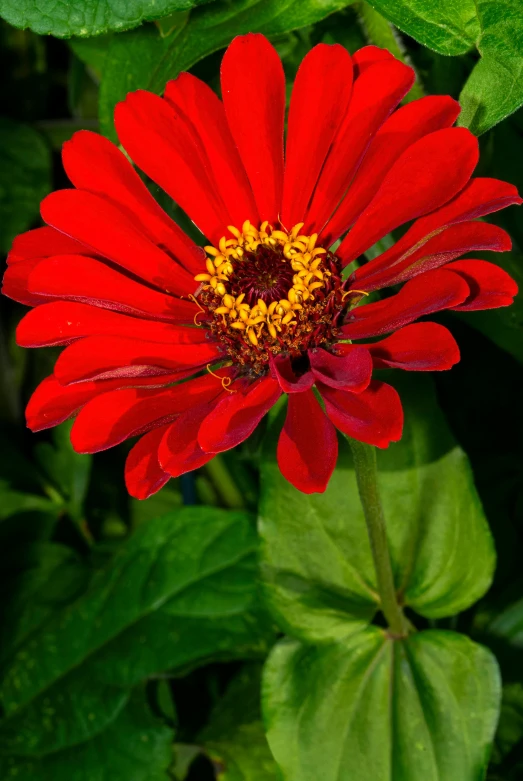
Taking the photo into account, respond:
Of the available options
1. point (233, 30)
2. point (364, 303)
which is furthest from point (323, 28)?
point (364, 303)

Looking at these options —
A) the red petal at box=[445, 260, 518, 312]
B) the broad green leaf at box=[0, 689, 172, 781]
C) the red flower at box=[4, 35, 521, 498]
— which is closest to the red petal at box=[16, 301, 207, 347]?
the red flower at box=[4, 35, 521, 498]

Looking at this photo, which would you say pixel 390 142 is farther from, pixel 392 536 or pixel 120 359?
pixel 392 536

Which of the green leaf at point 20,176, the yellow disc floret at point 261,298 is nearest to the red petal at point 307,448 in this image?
the yellow disc floret at point 261,298

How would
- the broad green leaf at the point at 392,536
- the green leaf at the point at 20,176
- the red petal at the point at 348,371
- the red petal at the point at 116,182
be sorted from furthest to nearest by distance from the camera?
the green leaf at the point at 20,176 → the broad green leaf at the point at 392,536 → the red petal at the point at 116,182 → the red petal at the point at 348,371

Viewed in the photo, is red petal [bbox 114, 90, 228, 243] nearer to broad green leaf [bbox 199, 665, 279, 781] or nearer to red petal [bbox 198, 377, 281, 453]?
red petal [bbox 198, 377, 281, 453]

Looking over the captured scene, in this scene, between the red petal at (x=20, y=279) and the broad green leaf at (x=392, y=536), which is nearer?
the red petal at (x=20, y=279)

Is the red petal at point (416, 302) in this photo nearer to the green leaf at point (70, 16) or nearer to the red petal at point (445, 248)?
the red petal at point (445, 248)

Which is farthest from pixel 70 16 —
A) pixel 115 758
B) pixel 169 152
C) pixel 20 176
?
pixel 115 758
